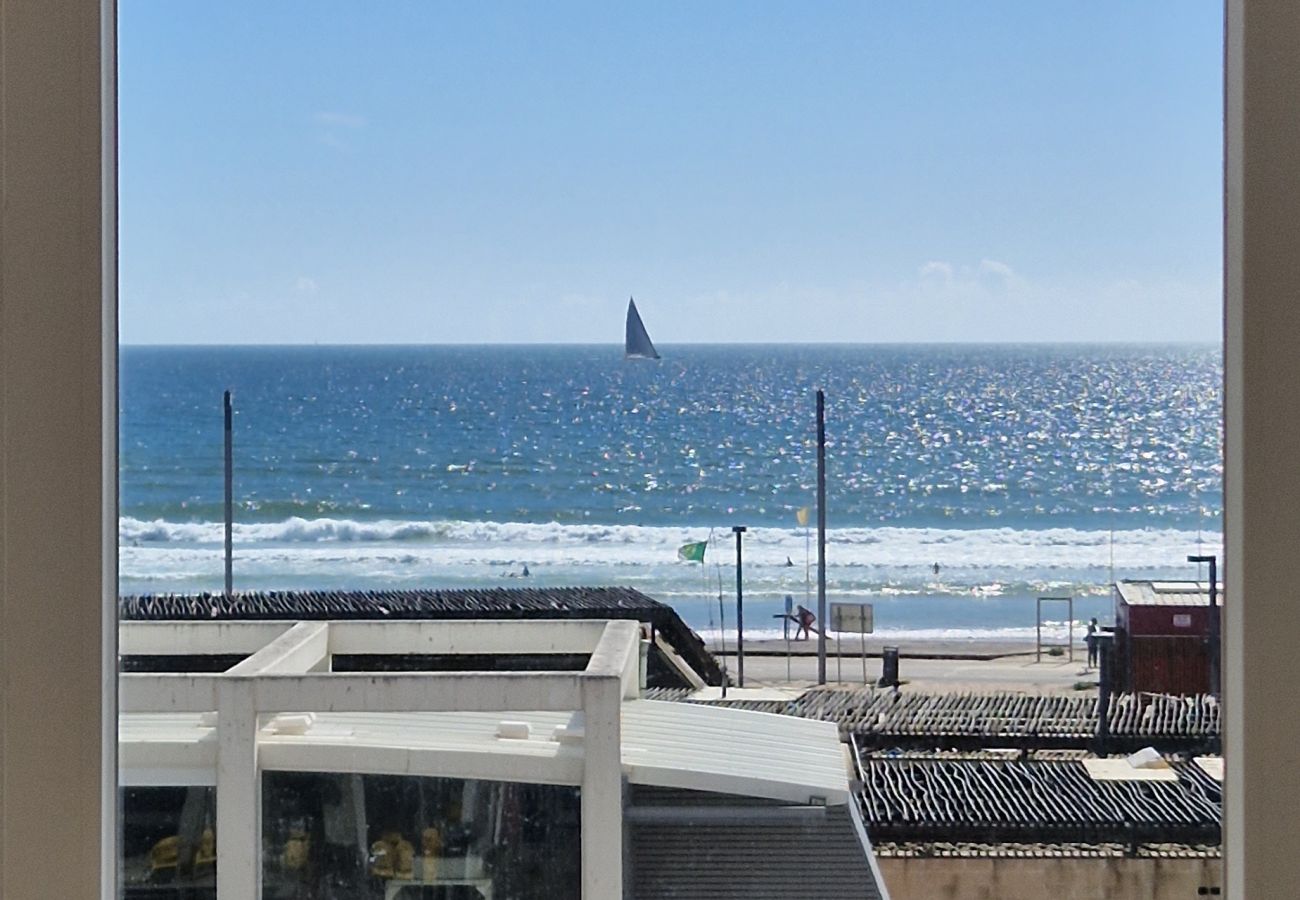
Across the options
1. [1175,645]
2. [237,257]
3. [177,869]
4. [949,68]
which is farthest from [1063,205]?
[177,869]

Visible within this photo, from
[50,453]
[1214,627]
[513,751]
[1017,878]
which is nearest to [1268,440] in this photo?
[1214,627]

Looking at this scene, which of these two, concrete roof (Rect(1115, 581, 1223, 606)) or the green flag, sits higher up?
the green flag

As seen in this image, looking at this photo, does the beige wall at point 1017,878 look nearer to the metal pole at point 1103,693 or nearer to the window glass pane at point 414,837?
the metal pole at point 1103,693

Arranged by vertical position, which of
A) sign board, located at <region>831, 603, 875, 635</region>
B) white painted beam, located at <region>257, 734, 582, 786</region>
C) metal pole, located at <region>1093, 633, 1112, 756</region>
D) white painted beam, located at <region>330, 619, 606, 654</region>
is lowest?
white painted beam, located at <region>257, 734, 582, 786</region>

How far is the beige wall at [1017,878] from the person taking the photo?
2.89ft

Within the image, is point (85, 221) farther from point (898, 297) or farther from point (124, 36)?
point (898, 297)

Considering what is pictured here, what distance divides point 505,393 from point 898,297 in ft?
1.08

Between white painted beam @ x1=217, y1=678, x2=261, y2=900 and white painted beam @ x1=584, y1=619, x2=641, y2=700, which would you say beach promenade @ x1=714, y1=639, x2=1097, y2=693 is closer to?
white painted beam @ x1=584, y1=619, x2=641, y2=700

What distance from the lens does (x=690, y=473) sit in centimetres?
98

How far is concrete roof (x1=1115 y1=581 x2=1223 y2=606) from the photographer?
0.80 m

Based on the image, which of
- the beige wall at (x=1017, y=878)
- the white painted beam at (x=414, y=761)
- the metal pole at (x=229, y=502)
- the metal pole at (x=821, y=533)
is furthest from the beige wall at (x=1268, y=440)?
the metal pole at (x=229, y=502)

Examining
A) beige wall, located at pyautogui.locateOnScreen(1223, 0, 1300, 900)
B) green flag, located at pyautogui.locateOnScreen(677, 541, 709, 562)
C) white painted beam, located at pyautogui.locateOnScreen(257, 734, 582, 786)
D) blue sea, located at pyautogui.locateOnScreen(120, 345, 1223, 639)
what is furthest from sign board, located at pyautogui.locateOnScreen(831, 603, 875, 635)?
beige wall, located at pyautogui.locateOnScreen(1223, 0, 1300, 900)

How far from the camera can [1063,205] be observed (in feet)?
3.09

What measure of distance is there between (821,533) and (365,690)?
376mm
